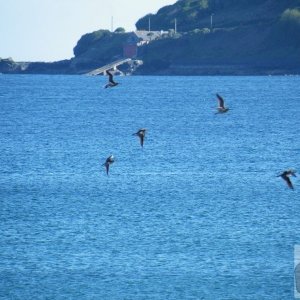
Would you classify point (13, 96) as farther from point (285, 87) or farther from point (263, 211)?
point (263, 211)

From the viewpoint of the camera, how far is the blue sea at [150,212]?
45.3 meters

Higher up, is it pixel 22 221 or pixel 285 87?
pixel 22 221

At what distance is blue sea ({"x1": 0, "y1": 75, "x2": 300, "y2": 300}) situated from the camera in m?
45.3

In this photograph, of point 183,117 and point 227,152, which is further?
point 183,117

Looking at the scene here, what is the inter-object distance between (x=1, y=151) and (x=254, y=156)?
15888mm

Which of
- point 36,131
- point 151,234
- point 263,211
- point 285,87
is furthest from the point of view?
point 285,87

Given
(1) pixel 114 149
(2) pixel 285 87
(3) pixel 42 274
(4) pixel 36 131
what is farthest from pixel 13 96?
(3) pixel 42 274

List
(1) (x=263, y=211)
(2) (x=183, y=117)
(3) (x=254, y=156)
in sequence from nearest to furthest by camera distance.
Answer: (1) (x=263, y=211), (3) (x=254, y=156), (2) (x=183, y=117)

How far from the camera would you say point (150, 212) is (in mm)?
58250

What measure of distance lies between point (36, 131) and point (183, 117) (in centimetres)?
2194

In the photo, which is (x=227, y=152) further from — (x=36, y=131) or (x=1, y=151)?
(x=36, y=131)

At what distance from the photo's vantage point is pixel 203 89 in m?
185

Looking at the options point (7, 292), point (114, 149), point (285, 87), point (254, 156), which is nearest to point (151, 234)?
point (7, 292)

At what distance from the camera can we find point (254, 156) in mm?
81125
